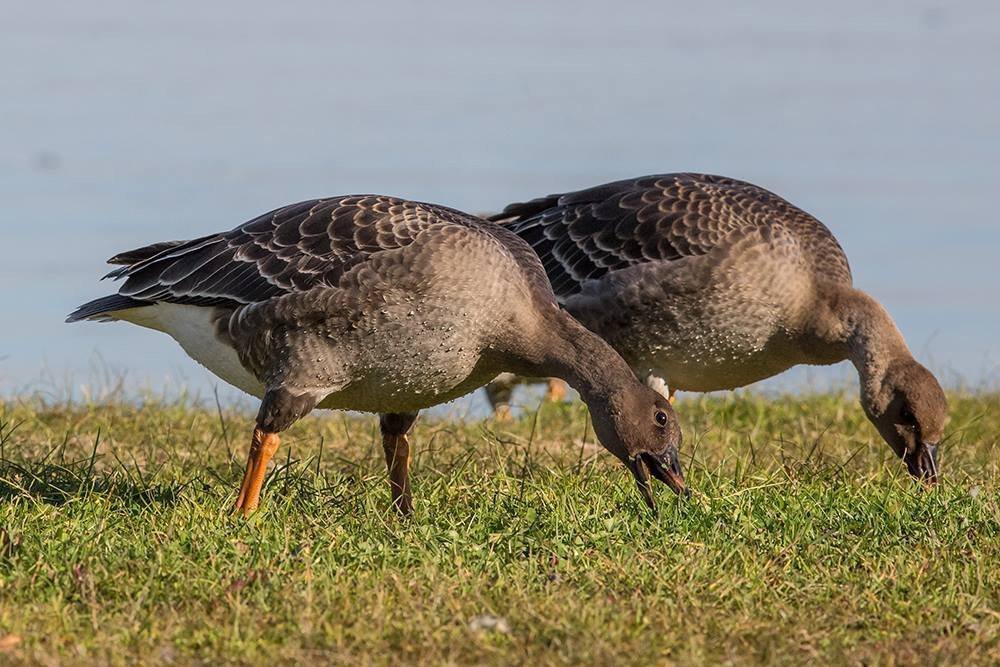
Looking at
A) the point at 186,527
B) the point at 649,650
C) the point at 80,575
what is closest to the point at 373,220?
the point at 186,527

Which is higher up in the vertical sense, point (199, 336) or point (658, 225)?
point (658, 225)

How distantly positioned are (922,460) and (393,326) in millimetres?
3739

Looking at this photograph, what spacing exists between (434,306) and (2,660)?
3048 mm

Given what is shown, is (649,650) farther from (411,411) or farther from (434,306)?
(411,411)

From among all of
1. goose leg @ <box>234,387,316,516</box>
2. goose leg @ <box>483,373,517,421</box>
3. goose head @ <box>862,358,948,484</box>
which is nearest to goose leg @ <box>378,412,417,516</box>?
goose leg @ <box>234,387,316,516</box>

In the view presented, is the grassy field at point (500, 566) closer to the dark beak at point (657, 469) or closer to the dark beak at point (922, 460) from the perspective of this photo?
the dark beak at point (657, 469)

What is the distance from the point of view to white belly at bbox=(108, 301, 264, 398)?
834 cm

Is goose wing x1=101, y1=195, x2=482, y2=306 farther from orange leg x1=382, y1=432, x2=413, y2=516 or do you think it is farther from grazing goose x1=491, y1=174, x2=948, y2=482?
grazing goose x1=491, y1=174, x2=948, y2=482

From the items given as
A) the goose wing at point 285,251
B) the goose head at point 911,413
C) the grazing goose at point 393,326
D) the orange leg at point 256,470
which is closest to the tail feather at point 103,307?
the goose wing at point 285,251

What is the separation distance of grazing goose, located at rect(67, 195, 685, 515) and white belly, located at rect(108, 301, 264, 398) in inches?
0.8

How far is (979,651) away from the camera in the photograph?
19.0ft

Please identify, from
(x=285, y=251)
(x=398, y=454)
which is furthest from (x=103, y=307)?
(x=398, y=454)

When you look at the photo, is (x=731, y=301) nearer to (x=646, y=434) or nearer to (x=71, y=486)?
(x=646, y=434)

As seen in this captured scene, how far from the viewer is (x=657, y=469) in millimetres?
7809
